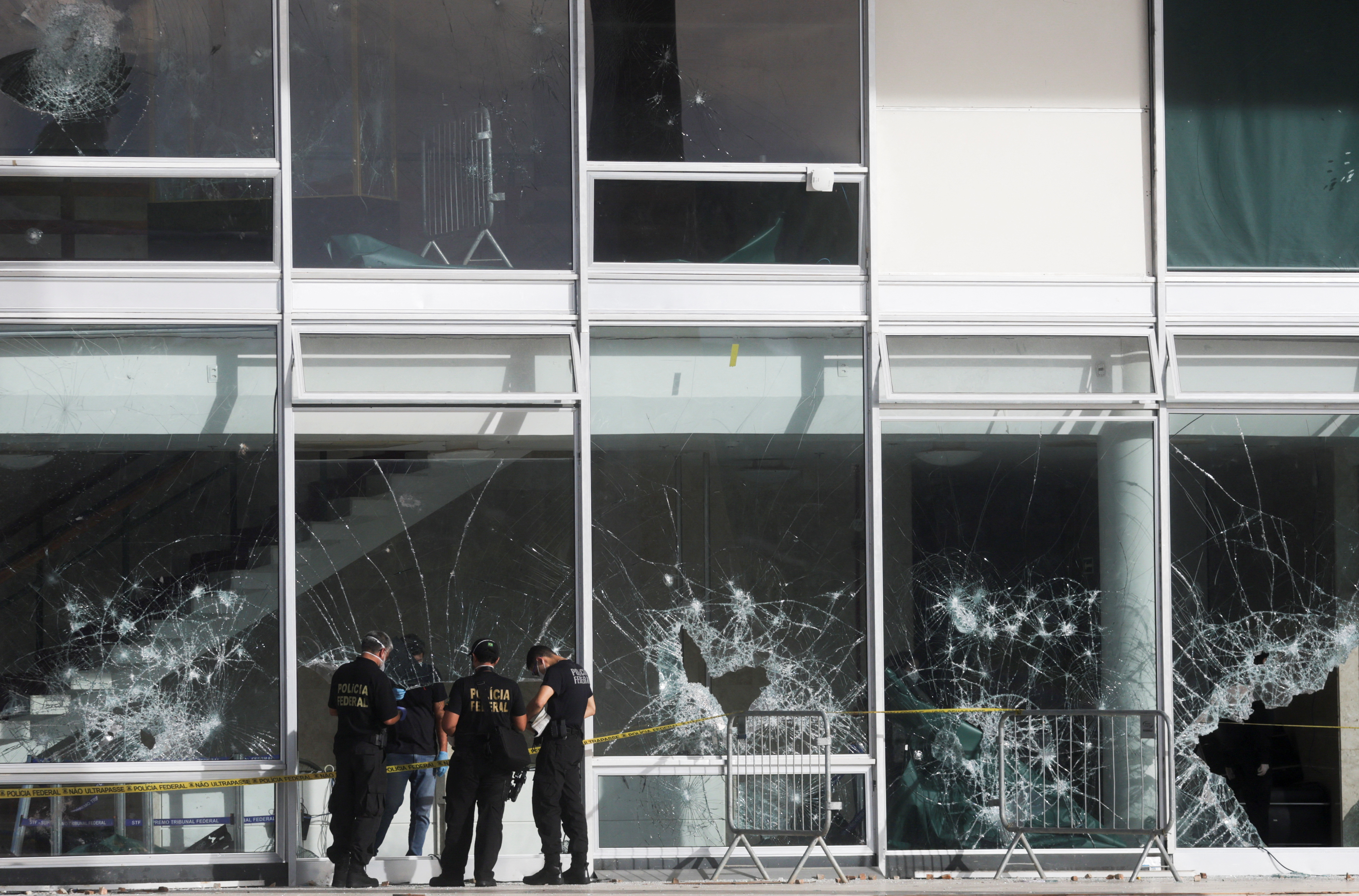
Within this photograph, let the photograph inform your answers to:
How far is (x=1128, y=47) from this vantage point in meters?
8.58

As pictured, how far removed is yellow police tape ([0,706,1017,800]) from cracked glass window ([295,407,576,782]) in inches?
6.7

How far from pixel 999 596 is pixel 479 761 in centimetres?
334

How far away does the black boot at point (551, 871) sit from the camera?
7660 mm

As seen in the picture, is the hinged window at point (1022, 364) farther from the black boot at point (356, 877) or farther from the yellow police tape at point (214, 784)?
the black boot at point (356, 877)

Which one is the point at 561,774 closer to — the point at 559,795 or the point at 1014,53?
the point at 559,795

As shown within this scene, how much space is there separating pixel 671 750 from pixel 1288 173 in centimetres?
541

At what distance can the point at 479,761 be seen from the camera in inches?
299

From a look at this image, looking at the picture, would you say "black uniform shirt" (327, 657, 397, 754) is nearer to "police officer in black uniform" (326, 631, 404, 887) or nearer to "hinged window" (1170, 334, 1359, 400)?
"police officer in black uniform" (326, 631, 404, 887)

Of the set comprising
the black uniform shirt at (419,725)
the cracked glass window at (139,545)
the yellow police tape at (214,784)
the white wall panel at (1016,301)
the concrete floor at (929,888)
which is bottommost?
the concrete floor at (929,888)

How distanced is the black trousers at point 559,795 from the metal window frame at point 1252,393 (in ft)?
14.1

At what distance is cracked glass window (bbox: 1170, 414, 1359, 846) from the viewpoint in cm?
827

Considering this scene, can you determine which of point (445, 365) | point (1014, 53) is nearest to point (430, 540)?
point (445, 365)

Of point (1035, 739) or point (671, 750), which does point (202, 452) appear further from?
point (1035, 739)

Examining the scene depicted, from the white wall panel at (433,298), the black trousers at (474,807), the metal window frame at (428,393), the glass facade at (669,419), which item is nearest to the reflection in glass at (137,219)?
the glass facade at (669,419)
